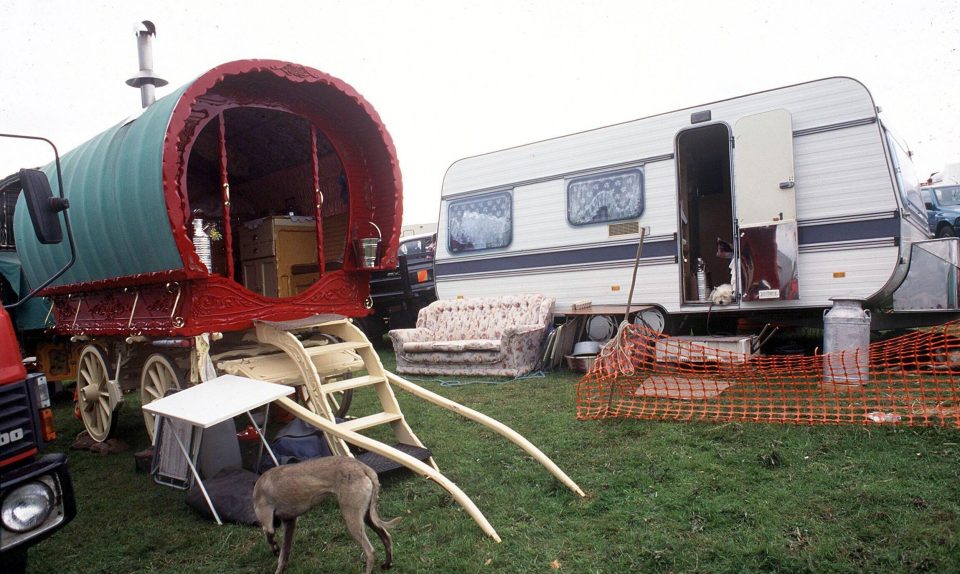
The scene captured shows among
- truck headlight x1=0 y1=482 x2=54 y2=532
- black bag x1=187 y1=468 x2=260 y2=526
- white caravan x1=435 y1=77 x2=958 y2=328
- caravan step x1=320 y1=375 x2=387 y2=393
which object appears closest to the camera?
truck headlight x1=0 y1=482 x2=54 y2=532

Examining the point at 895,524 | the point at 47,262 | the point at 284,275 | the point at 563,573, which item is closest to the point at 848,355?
the point at 895,524

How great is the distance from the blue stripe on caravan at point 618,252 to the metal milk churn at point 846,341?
0.75 meters

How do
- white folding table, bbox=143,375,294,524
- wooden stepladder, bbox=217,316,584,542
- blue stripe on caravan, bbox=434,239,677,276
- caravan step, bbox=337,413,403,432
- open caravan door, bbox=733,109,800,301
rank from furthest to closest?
blue stripe on caravan, bbox=434,239,677,276, open caravan door, bbox=733,109,800,301, caravan step, bbox=337,413,403,432, wooden stepladder, bbox=217,316,584,542, white folding table, bbox=143,375,294,524

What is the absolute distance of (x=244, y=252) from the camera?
618 centimetres

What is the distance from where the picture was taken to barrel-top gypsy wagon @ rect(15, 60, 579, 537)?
3.83m

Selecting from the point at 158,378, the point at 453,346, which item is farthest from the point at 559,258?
the point at 158,378

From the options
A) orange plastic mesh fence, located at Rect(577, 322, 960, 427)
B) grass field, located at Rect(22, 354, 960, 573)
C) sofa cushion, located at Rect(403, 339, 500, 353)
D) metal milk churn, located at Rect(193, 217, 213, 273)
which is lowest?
grass field, located at Rect(22, 354, 960, 573)

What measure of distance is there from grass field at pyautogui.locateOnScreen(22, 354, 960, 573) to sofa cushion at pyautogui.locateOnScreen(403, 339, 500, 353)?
2.65m

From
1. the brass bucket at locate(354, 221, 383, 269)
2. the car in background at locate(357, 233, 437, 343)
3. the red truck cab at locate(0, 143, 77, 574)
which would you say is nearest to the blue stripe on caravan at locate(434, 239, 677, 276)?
the car in background at locate(357, 233, 437, 343)

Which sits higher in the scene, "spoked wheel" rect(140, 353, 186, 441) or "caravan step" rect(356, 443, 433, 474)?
"spoked wheel" rect(140, 353, 186, 441)

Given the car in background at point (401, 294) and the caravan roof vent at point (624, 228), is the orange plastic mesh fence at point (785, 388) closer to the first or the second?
the caravan roof vent at point (624, 228)

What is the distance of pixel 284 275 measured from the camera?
18.8 ft

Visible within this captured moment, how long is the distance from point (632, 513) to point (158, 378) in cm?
359

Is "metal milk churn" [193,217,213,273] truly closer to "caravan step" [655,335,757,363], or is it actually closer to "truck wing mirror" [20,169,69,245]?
"truck wing mirror" [20,169,69,245]
